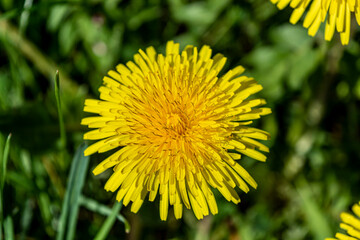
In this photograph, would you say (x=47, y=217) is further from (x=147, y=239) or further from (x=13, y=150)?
(x=147, y=239)

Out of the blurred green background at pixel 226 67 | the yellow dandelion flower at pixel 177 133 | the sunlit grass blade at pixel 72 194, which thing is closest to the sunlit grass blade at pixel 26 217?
the blurred green background at pixel 226 67

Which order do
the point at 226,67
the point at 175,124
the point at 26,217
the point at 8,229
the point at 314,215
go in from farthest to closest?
the point at 226,67 → the point at 314,215 → the point at 26,217 → the point at 8,229 → the point at 175,124

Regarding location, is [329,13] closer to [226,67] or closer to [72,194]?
[226,67]

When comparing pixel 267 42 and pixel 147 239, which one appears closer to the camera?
pixel 147 239

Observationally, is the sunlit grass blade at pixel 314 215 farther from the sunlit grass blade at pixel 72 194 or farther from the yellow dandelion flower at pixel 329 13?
the sunlit grass blade at pixel 72 194

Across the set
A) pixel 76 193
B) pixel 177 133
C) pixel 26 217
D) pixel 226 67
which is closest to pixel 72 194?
pixel 76 193

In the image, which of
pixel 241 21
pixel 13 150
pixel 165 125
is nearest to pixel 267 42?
pixel 241 21

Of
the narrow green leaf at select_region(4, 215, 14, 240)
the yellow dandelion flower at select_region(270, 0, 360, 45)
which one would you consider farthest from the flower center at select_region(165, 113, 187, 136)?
the narrow green leaf at select_region(4, 215, 14, 240)
